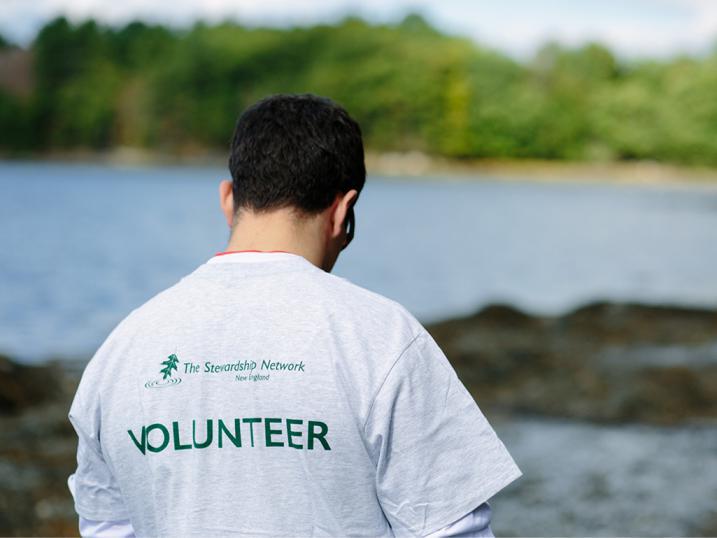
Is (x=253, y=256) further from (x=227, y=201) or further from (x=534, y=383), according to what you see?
(x=534, y=383)

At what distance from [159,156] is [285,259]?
3964 inches

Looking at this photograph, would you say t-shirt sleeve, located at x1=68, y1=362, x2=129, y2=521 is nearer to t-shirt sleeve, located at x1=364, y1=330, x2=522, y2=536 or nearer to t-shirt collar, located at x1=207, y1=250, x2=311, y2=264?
t-shirt collar, located at x1=207, y1=250, x2=311, y2=264

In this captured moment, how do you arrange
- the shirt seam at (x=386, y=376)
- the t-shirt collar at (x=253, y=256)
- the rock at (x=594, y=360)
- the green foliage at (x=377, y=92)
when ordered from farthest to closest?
the green foliage at (x=377, y=92) → the rock at (x=594, y=360) → the t-shirt collar at (x=253, y=256) → the shirt seam at (x=386, y=376)

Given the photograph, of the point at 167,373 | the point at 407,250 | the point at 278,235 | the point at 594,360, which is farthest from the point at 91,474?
the point at 407,250

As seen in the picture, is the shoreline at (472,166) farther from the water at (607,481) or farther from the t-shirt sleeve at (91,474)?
the t-shirt sleeve at (91,474)

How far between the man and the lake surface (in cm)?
1358

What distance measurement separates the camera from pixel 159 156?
99.8 metres

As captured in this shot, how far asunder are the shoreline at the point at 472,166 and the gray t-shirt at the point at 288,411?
285 ft

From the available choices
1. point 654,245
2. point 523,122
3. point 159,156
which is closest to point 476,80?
point 523,122

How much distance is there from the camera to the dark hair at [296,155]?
1.67 metres

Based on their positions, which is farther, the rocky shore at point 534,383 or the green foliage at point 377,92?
the green foliage at point 377,92

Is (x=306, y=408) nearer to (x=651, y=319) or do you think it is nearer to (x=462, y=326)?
(x=462, y=326)

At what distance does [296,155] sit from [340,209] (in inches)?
4.9

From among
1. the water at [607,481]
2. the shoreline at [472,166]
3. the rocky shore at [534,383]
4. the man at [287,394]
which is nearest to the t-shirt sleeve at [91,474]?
the man at [287,394]
